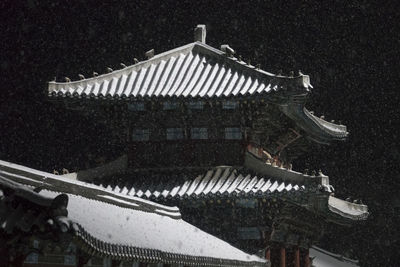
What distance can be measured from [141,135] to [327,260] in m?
9.03

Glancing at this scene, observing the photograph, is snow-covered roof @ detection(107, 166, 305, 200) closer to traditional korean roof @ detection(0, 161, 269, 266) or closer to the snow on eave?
traditional korean roof @ detection(0, 161, 269, 266)

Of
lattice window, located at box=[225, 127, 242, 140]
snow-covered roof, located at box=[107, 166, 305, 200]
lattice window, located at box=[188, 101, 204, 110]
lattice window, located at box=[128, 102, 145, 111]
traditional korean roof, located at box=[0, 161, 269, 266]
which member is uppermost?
lattice window, located at box=[188, 101, 204, 110]

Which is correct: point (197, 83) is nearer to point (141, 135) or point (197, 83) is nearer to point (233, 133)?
point (233, 133)

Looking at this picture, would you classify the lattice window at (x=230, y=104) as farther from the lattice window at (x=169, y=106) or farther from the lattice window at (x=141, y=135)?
the lattice window at (x=141, y=135)

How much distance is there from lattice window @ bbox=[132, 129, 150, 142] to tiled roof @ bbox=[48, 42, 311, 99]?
114 cm

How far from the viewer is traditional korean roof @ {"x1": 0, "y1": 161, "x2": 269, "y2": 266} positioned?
820 cm

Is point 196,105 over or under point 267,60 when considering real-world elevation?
under

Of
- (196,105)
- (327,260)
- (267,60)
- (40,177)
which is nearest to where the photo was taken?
(40,177)

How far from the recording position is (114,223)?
1217 centimetres

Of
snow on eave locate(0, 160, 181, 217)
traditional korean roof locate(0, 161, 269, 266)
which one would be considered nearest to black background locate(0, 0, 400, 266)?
traditional korean roof locate(0, 161, 269, 266)

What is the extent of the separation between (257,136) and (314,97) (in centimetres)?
1438

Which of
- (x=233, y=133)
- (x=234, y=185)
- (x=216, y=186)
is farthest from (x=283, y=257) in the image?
(x=233, y=133)

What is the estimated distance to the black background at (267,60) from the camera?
33.2 m

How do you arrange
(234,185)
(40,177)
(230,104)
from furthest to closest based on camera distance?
1. (230,104)
2. (234,185)
3. (40,177)
